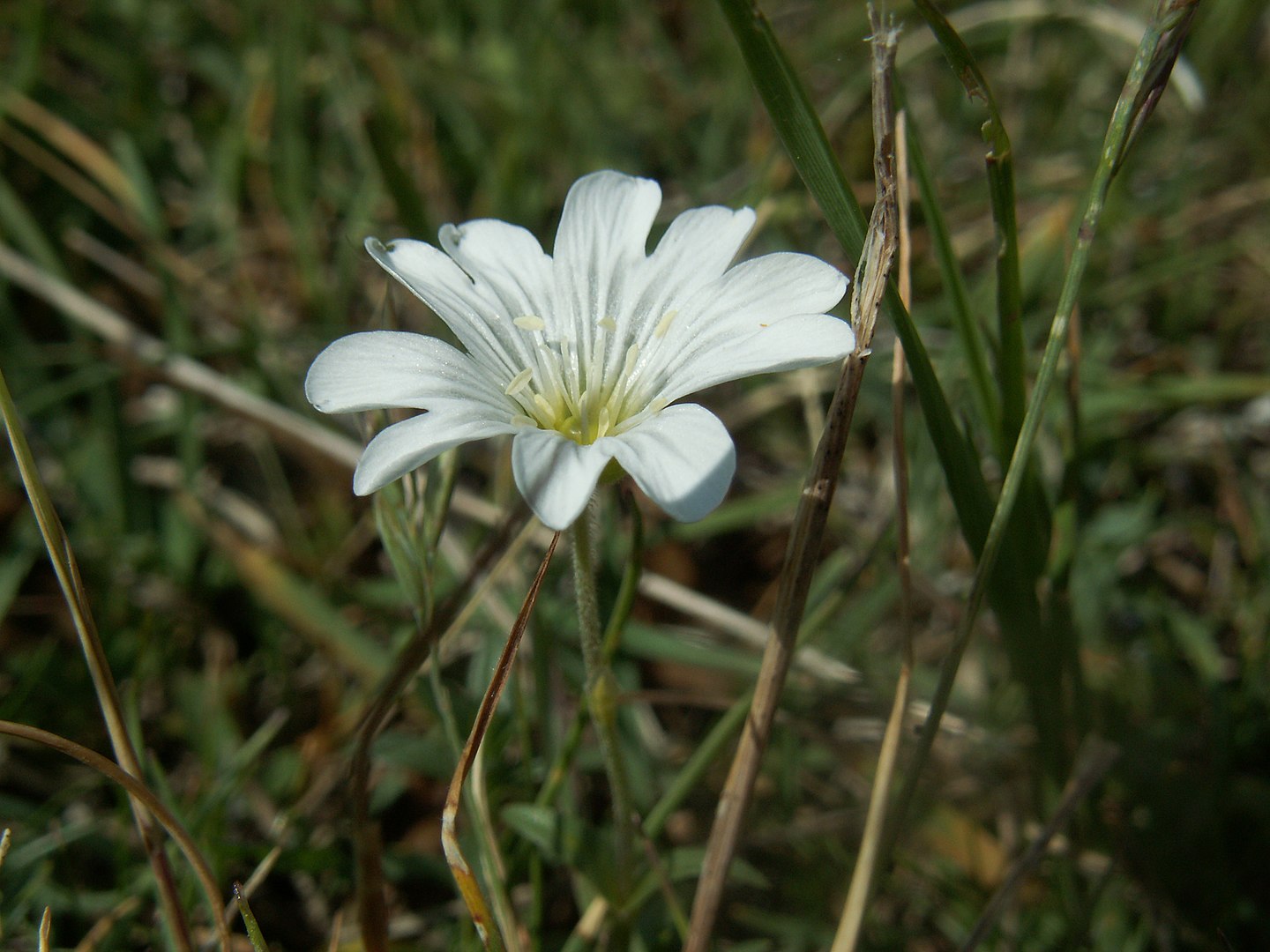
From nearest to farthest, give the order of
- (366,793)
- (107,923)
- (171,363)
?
(366,793) < (107,923) < (171,363)

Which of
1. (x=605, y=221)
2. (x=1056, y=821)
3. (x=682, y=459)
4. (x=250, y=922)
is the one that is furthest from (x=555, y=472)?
(x=1056, y=821)

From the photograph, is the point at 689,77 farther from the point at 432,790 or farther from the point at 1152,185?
the point at 432,790

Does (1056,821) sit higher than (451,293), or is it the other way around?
(451,293)

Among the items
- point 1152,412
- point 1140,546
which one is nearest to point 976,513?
point 1140,546

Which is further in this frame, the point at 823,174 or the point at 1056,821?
the point at 1056,821

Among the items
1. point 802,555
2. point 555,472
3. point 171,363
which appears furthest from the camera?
point 171,363

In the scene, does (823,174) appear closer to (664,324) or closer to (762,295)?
(762,295)

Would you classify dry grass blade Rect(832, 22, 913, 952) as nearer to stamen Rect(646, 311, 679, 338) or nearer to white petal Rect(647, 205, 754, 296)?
white petal Rect(647, 205, 754, 296)
